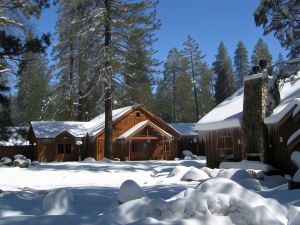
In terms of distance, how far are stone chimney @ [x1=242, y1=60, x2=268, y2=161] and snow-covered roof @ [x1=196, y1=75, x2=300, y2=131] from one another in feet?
2.16

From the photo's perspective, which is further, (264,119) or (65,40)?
(65,40)

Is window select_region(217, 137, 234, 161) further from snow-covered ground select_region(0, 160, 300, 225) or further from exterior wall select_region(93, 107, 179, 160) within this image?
exterior wall select_region(93, 107, 179, 160)

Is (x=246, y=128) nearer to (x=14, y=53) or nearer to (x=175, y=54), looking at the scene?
(x=14, y=53)

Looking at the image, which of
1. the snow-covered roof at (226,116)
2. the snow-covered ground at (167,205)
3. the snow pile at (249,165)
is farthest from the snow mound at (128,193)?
the snow-covered roof at (226,116)

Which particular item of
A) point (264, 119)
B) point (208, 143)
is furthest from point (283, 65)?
point (208, 143)

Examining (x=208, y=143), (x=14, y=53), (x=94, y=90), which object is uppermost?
(x=94, y=90)

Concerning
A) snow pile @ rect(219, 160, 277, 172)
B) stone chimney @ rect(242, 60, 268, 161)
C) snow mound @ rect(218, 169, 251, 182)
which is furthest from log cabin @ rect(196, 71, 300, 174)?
snow mound @ rect(218, 169, 251, 182)

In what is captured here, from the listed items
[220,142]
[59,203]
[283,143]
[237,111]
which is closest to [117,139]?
[220,142]

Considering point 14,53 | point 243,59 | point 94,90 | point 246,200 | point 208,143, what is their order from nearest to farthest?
point 246,200 < point 14,53 < point 208,143 < point 94,90 < point 243,59

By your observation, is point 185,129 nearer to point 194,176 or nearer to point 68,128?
point 68,128

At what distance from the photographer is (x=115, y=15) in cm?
2936

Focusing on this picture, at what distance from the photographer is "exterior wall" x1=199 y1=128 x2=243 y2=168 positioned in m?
22.1

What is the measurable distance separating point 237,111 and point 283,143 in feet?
15.2

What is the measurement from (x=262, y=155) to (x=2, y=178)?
1245 cm
